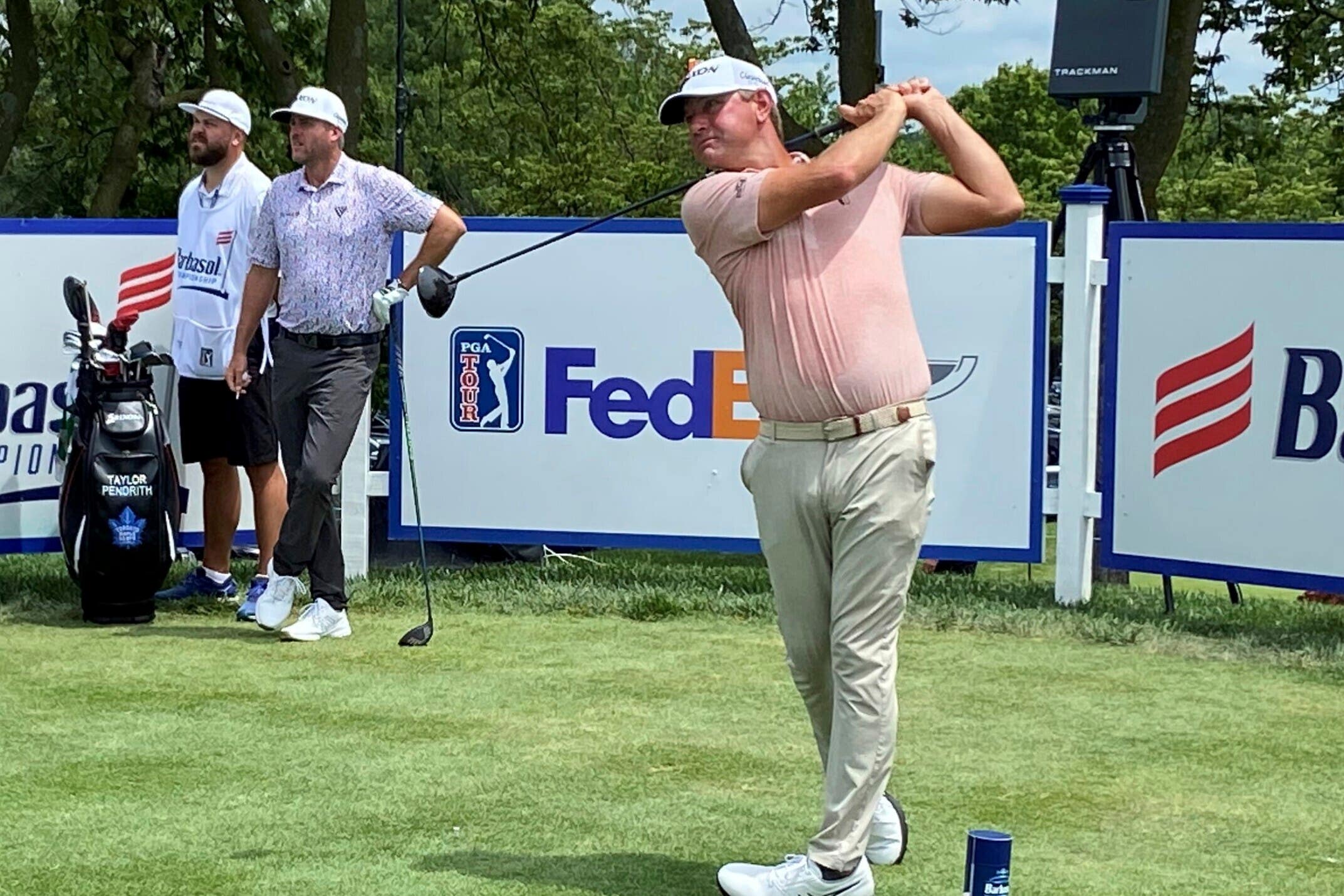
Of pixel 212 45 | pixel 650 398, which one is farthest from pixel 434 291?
pixel 212 45

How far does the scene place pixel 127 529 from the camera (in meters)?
7.95

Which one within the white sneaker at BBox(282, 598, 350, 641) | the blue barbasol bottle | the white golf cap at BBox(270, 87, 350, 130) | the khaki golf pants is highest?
the white golf cap at BBox(270, 87, 350, 130)

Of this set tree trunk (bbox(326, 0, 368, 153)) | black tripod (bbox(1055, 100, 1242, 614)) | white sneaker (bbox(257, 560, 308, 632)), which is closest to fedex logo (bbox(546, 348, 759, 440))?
white sneaker (bbox(257, 560, 308, 632))

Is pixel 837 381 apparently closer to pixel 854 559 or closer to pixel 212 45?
pixel 854 559

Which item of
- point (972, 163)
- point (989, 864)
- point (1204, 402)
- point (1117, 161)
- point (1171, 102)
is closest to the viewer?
point (989, 864)

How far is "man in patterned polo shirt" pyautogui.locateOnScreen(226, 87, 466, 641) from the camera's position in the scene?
7539mm

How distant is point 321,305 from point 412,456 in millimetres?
1190

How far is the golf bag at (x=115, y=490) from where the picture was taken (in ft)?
26.0


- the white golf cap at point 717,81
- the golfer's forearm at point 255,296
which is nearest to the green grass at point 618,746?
the golfer's forearm at point 255,296

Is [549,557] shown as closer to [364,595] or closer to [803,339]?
[364,595]

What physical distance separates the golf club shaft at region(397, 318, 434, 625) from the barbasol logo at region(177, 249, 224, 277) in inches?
34.9

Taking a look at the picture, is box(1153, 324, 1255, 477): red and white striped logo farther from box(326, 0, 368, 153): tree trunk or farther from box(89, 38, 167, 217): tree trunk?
box(89, 38, 167, 217): tree trunk

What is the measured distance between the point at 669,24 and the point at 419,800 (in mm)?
47139

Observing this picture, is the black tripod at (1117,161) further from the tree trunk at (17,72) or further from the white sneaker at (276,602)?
the tree trunk at (17,72)
